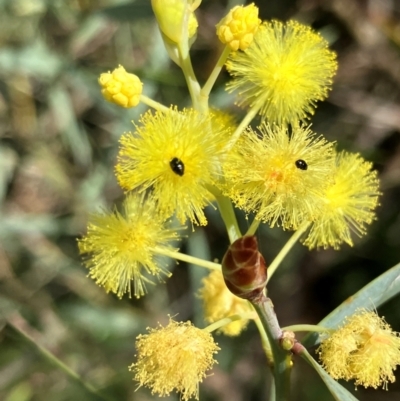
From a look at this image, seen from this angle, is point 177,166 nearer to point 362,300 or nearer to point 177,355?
point 177,355

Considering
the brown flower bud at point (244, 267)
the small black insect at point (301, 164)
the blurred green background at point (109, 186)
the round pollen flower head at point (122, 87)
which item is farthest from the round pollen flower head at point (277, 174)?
the blurred green background at point (109, 186)

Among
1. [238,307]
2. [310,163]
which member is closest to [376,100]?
[238,307]

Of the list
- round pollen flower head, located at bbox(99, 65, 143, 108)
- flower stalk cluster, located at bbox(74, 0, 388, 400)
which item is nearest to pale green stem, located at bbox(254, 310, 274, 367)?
flower stalk cluster, located at bbox(74, 0, 388, 400)

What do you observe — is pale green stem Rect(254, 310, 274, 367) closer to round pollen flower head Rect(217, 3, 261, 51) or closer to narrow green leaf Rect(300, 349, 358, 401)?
narrow green leaf Rect(300, 349, 358, 401)

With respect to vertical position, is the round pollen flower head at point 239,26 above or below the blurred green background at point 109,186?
above

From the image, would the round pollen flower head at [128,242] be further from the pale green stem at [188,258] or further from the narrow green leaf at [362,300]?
the narrow green leaf at [362,300]

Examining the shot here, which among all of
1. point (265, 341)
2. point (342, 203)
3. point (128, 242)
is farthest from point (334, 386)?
point (128, 242)
